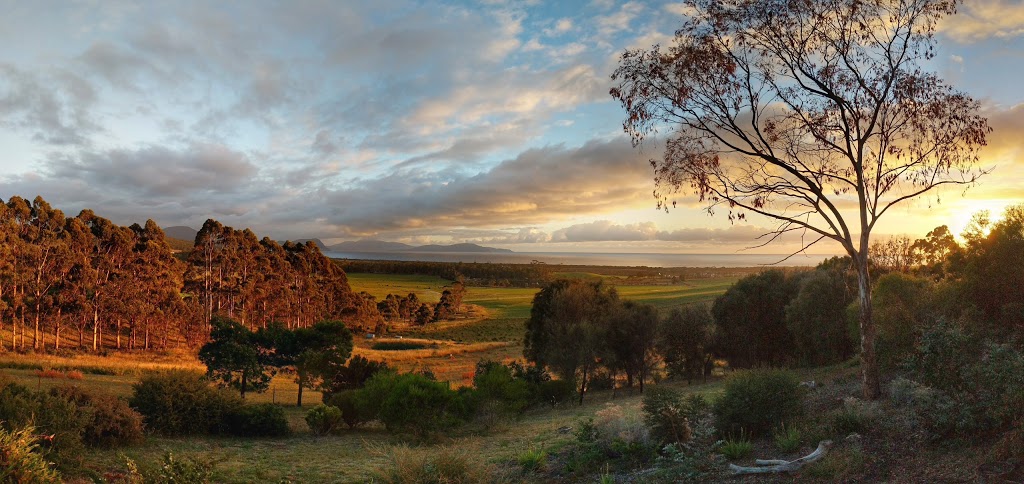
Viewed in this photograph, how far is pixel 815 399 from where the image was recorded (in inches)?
543

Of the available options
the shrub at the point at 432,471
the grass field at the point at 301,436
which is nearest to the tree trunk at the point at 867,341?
the grass field at the point at 301,436

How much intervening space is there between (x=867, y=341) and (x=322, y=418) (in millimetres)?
18959

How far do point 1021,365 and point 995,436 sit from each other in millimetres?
1092

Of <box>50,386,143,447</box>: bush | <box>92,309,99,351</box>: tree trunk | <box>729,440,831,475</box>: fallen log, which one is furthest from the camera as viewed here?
<box>92,309,99,351</box>: tree trunk

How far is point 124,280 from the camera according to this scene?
51.1 metres

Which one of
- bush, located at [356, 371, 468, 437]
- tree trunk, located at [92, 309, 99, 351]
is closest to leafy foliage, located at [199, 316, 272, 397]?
bush, located at [356, 371, 468, 437]

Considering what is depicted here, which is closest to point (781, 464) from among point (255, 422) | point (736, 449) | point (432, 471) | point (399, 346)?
point (736, 449)

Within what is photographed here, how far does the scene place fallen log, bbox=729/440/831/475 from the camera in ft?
28.3

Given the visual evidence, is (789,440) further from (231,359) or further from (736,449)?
(231,359)

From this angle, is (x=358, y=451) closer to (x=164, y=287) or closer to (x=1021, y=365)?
(x=1021, y=365)

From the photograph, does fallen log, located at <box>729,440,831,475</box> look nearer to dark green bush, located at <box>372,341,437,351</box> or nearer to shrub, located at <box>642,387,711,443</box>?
shrub, located at <box>642,387,711,443</box>

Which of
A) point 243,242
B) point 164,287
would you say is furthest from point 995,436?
point 243,242

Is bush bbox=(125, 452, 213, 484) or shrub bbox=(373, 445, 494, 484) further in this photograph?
shrub bbox=(373, 445, 494, 484)

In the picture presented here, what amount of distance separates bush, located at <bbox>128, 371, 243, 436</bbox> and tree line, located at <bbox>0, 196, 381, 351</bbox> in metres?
34.0
